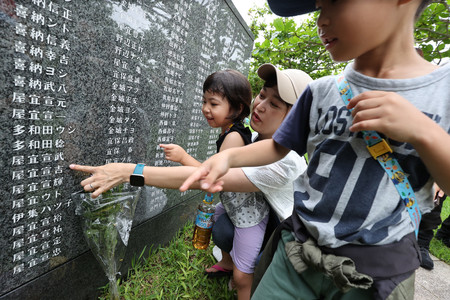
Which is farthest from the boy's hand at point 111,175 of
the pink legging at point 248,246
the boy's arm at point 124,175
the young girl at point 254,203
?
the pink legging at point 248,246

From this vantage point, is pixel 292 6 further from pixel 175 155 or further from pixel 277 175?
pixel 175 155

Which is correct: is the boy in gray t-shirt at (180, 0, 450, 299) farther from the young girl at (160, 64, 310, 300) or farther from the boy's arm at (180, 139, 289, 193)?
the young girl at (160, 64, 310, 300)

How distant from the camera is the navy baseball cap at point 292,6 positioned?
128cm

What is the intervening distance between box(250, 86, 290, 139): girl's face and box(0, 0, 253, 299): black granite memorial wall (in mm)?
943

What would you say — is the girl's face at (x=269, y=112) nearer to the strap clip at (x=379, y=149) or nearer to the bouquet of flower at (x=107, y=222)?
the strap clip at (x=379, y=149)

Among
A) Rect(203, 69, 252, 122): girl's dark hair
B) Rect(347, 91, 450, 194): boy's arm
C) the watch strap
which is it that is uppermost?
Rect(203, 69, 252, 122): girl's dark hair

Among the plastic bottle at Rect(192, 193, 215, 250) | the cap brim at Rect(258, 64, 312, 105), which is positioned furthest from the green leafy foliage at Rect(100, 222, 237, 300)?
the cap brim at Rect(258, 64, 312, 105)

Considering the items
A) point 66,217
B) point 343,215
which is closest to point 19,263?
point 66,217

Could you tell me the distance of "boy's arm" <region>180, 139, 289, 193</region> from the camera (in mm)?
1023

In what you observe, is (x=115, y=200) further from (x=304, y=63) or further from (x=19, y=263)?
(x=304, y=63)

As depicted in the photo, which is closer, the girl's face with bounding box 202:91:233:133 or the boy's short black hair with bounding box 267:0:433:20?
the boy's short black hair with bounding box 267:0:433:20

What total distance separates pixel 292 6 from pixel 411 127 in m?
0.92

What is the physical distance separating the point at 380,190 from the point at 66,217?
1793mm

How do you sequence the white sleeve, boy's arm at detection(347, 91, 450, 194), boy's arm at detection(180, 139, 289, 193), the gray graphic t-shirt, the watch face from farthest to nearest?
the white sleeve → the watch face → boy's arm at detection(180, 139, 289, 193) → the gray graphic t-shirt → boy's arm at detection(347, 91, 450, 194)
